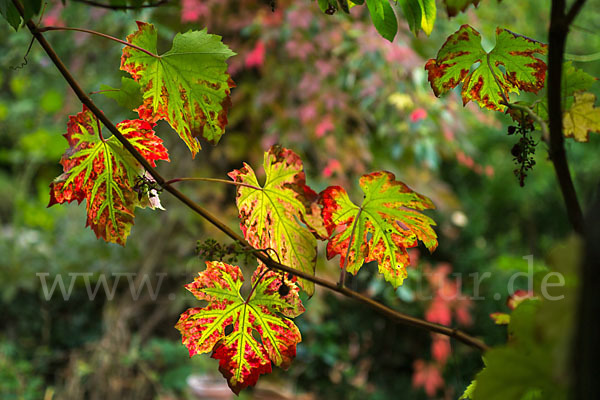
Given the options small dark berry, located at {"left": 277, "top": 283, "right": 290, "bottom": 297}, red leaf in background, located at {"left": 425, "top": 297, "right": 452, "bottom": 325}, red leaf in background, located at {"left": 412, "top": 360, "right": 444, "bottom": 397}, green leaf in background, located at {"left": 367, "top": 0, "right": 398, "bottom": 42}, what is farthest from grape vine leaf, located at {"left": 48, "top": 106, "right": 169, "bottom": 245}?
red leaf in background, located at {"left": 412, "top": 360, "right": 444, "bottom": 397}

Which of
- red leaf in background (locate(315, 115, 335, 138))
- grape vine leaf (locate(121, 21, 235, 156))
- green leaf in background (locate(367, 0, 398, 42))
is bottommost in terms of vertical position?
red leaf in background (locate(315, 115, 335, 138))

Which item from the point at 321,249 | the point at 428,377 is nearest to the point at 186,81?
the point at 321,249

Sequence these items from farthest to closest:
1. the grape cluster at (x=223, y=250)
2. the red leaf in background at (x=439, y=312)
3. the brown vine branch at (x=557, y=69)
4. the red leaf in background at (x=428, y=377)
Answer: the red leaf in background at (x=428, y=377) < the red leaf in background at (x=439, y=312) < the grape cluster at (x=223, y=250) < the brown vine branch at (x=557, y=69)

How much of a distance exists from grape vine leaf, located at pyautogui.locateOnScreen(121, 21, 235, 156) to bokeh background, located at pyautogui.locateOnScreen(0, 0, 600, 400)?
1877 mm

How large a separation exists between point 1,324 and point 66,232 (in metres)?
0.73

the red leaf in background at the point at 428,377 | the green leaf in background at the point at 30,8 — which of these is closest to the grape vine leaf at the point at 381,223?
the green leaf in background at the point at 30,8

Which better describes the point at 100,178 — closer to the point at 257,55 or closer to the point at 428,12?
the point at 428,12

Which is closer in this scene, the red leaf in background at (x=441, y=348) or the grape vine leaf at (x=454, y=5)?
the grape vine leaf at (x=454, y=5)

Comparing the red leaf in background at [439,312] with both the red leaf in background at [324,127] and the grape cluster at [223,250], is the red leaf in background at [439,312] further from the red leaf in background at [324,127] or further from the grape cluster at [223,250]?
the grape cluster at [223,250]

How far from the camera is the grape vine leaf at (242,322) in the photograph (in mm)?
413

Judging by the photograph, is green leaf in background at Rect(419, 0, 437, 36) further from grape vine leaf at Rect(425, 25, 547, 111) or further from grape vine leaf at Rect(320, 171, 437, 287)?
grape vine leaf at Rect(320, 171, 437, 287)

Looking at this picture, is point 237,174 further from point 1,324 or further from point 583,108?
point 1,324

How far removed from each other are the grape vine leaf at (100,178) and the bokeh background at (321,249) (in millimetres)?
1893

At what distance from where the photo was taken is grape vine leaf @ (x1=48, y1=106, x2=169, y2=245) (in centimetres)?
44
